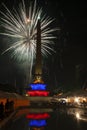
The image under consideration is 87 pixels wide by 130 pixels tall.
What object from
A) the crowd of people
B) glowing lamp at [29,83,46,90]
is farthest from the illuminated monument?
the crowd of people

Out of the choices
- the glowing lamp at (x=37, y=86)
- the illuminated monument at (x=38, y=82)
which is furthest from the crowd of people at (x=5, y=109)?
the glowing lamp at (x=37, y=86)

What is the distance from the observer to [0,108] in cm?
2319

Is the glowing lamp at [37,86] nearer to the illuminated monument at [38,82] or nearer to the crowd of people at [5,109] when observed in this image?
the illuminated monument at [38,82]

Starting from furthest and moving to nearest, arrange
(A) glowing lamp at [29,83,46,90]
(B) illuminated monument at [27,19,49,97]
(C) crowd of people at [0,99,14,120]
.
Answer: (A) glowing lamp at [29,83,46,90], (B) illuminated monument at [27,19,49,97], (C) crowd of people at [0,99,14,120]

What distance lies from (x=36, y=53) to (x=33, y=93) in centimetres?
2195

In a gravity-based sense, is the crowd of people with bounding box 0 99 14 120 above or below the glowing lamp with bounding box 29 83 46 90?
below

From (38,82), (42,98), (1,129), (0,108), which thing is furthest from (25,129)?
(38,82)

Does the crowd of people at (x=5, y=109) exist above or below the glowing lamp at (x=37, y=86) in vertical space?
below

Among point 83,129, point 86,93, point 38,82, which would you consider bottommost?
point 83,129

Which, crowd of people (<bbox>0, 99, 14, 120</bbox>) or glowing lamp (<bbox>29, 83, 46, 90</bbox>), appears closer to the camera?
crowd of people (<bbox>0, 99, 14, 120</bbox>)

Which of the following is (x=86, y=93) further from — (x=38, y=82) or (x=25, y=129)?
(x=38, y=82)

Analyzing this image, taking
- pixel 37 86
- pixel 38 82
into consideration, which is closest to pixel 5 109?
pixel 38 82

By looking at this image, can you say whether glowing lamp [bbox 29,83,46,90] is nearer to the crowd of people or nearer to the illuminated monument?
the illuminated monument

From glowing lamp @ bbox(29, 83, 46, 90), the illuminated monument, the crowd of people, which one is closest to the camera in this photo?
the crowd of people
